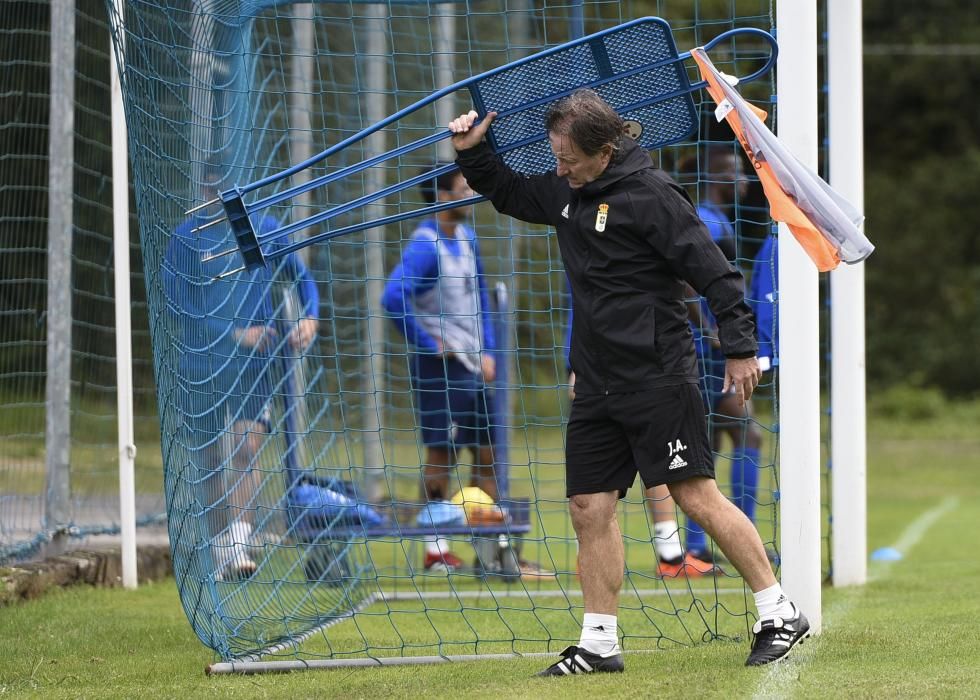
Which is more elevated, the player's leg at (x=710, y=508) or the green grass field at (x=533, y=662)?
the player's leg at (x=710, y=508)

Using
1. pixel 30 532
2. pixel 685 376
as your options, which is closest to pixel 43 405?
pixel 30 532

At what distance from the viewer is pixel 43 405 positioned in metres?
7.11

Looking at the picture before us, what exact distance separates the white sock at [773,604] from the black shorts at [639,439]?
448 millimetres

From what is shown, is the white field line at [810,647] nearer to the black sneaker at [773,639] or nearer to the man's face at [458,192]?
the black sneaker at [773,639]

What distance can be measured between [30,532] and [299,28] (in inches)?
149

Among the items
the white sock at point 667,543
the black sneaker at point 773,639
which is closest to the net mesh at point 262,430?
the white sock at point 667,543

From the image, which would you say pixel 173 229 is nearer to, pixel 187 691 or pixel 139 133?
pixel 139 133

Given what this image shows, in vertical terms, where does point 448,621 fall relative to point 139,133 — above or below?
below

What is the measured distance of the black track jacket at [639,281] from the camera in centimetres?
439

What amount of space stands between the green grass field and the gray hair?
5.77 ft

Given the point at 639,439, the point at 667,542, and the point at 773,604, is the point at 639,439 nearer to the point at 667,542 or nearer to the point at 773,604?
the point at 773,604

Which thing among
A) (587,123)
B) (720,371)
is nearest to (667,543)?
(720,371)

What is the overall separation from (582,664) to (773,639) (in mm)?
641

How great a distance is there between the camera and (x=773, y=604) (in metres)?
4.53
